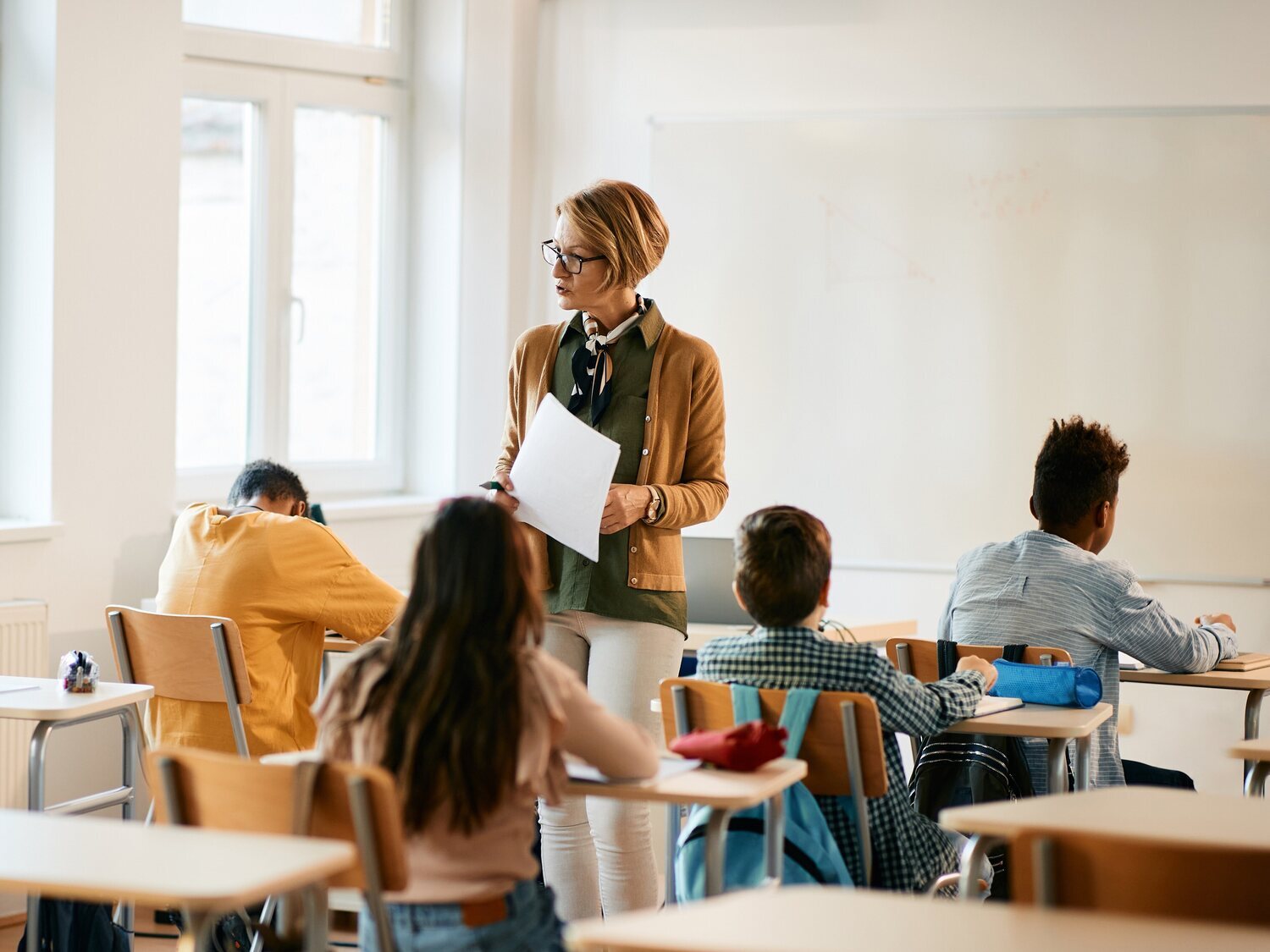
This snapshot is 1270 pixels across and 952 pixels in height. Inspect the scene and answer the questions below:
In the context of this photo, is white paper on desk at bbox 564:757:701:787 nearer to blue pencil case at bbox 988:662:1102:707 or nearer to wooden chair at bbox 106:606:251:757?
blue pencil case at bbox 988:662:1102:707

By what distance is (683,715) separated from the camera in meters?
2.50

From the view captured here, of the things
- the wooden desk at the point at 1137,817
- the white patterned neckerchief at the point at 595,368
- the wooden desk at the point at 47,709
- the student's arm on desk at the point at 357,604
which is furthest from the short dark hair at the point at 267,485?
the wooden desk at the point at 1137,817

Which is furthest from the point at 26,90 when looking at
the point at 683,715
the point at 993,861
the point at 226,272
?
the point at 993,861

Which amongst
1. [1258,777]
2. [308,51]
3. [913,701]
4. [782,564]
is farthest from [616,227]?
[308,51]

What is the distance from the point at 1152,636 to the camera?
311 cm

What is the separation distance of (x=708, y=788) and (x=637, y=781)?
10cm

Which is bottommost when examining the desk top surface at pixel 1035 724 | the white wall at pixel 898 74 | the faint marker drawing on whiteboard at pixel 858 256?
the desk top surface at pixel 1035 724

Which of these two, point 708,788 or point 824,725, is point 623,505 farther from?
point 708,788

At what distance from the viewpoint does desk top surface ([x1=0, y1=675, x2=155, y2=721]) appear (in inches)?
107

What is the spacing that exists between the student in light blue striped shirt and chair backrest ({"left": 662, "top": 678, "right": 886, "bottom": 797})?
819 millimetres

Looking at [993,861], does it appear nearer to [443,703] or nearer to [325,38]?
[443,703]

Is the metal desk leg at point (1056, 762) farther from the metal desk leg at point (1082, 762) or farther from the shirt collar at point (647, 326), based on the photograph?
the shirt collar at point (647, 326)

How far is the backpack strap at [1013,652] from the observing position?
3029mm

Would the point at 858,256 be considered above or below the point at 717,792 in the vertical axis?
above
